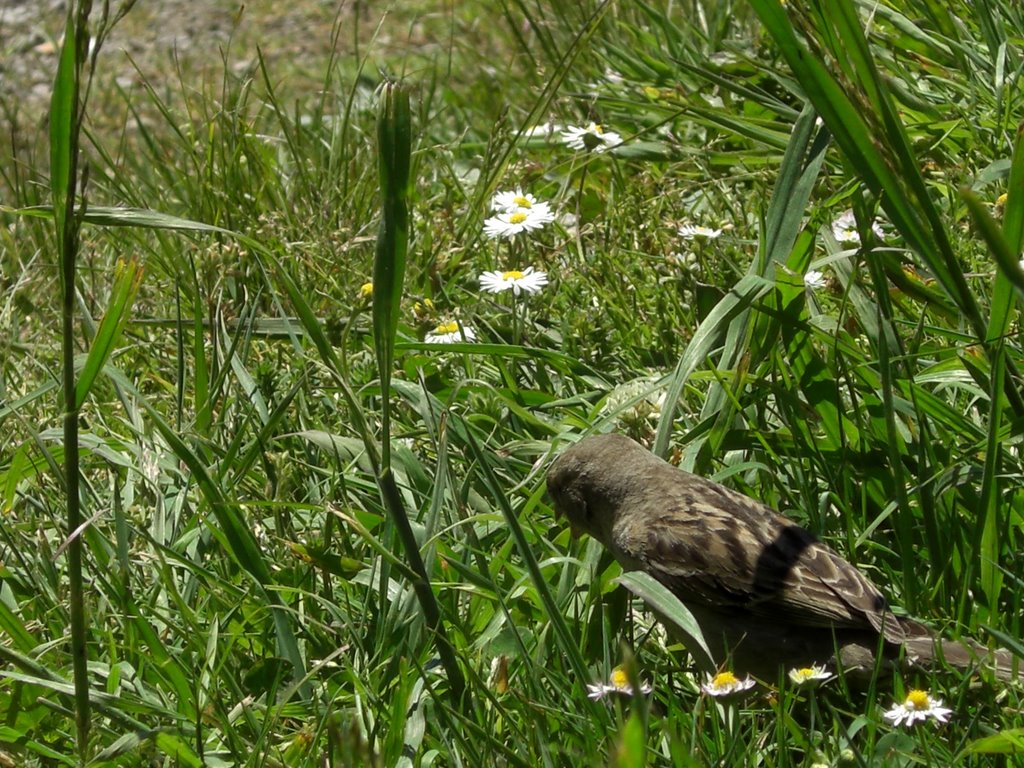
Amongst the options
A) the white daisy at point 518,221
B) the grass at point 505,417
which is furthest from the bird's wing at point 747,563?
the white daisy at point 518,221

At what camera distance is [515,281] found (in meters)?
4.58

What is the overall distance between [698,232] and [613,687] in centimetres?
218

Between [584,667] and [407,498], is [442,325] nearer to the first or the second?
[407,498]

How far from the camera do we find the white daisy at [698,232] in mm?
4566

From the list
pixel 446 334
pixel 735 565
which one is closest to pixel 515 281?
pixel 446 334

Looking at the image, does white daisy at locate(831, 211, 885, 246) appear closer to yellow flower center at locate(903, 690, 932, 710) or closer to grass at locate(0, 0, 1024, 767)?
grass at locate(0, 0, 1024, 767)

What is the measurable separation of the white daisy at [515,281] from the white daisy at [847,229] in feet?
3.24

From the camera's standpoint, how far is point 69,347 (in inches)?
98.7

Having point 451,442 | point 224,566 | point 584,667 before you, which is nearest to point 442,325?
point 451,442

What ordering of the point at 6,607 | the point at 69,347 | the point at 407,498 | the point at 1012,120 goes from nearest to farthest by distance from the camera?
the point at 69,347
the point at 6,607
the point at 407,498
the point at 1012,120

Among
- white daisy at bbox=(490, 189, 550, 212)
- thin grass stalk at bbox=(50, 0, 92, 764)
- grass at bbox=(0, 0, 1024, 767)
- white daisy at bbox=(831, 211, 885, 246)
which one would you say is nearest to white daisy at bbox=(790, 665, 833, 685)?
grass at bbox=(0, 0, 1024, 767)

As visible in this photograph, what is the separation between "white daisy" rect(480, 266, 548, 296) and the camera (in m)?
4.58

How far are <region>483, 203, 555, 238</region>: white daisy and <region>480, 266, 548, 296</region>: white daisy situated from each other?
5.9 inches

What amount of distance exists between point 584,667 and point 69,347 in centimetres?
122
